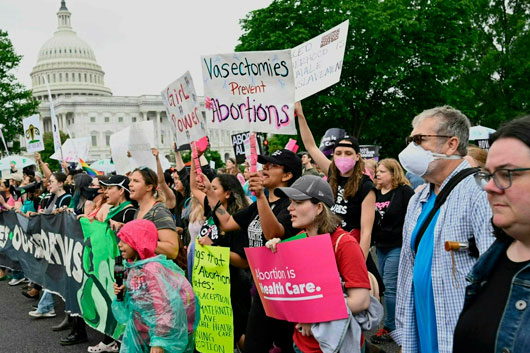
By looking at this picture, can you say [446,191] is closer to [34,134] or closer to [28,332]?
[28,332]

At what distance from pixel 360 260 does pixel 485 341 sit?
1.46 m

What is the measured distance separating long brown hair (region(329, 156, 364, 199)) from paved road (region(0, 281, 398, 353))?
1.82 meters

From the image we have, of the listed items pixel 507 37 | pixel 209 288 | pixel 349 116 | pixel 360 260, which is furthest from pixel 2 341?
pixel 507 37

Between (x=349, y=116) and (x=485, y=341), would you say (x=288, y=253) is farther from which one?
(x=349, y=116)

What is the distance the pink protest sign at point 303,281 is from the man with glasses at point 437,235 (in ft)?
1.22

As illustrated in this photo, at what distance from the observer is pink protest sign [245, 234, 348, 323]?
10.3 feet

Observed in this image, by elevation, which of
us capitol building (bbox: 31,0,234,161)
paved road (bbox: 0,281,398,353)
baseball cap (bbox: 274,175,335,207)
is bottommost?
paved road (bbox: 0,281,398,353)

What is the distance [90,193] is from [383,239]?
380cm

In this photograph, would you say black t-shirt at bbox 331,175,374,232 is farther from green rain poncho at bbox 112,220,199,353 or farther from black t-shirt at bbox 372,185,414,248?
green rain poncho at bbox 112,220,199,353

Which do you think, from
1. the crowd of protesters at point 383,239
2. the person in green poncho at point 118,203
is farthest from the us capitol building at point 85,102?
the crowd of protesters at point 383,239

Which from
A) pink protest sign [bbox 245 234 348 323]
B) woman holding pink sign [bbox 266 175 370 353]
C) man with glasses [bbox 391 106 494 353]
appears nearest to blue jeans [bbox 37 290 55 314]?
pink protest sign [bbox 245 234 348 323]

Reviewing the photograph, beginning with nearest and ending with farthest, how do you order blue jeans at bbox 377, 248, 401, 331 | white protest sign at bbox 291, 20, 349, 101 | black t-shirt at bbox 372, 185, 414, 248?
white protest sign at bbox 291, 20, 349, 101, blue jeans at bbox 377, 248, 401, 331, black t-shirt at bbox 372, 185, 414, 248

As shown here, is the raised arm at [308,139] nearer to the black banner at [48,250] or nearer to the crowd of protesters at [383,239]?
the crowd of protesters at [383,239]

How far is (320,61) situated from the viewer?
15.8 feet
